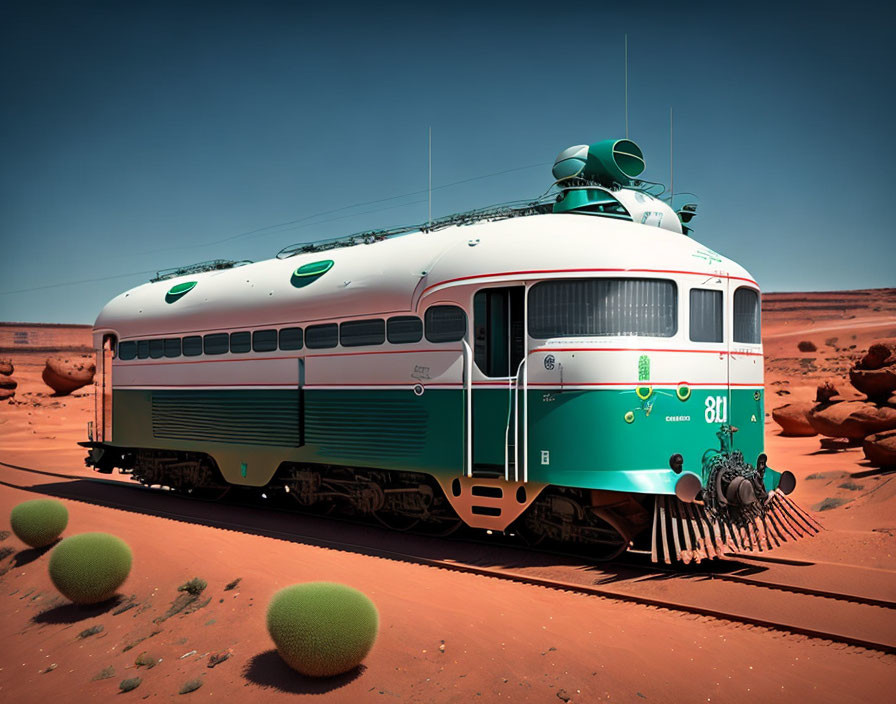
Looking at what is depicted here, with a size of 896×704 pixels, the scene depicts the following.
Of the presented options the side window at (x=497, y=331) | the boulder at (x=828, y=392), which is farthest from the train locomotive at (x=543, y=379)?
the boulder at (x=828, y=392)

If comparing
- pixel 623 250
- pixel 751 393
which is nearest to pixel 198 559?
pixel 623 250

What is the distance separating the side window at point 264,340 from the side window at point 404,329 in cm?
300

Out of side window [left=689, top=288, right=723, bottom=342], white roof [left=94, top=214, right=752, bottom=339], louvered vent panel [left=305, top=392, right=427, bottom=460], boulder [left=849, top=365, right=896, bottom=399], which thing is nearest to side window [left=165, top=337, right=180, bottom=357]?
white roof [left=94, top=214, right=752, bottom=339]

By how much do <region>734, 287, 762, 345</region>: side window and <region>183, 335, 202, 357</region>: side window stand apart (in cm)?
1003

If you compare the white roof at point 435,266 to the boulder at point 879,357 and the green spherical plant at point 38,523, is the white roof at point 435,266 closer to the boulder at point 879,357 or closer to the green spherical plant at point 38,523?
the green spherical plant at point 38,523

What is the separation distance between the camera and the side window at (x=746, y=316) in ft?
33.3

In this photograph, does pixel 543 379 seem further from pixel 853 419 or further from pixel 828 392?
pixel 828 392

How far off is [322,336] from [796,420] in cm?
2098

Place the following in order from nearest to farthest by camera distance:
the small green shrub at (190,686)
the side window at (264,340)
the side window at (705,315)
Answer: the small green shrub at (190,686) → the side window at (705,315) → the side window at (264,340)

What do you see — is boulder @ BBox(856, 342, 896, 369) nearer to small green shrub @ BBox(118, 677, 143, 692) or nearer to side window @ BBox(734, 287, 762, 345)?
side window @ BBox(734, 287, 762, 345)

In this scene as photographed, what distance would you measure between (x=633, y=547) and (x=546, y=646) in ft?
10.8

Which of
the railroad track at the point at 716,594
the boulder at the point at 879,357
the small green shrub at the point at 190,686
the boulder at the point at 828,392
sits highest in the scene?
the boulder at the point at 879,357

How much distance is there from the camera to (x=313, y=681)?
6715 millimetres

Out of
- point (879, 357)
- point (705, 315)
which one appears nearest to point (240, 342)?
point (705, 315)
